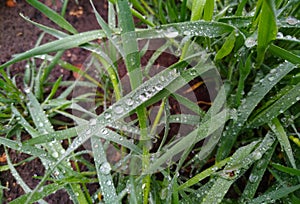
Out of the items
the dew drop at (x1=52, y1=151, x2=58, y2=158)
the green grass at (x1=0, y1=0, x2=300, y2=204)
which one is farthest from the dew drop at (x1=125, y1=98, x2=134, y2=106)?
the dew drop at (x1=52, y1=151, x2=58, y2=158)

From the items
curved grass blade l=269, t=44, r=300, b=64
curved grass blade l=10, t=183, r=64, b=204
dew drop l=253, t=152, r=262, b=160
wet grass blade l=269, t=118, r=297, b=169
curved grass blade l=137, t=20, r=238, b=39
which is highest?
curved grass blade l=137, t=20, r=238, b=39

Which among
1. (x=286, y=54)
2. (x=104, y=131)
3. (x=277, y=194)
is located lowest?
(x=277, y=194)

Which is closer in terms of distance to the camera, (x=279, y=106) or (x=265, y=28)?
(x=265, y=28)

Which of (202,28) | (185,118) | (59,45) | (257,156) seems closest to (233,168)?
(257,156)

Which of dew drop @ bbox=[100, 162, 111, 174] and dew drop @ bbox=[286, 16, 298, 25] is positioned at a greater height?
dew drop @ bbox=[286, 16, 298, 25]

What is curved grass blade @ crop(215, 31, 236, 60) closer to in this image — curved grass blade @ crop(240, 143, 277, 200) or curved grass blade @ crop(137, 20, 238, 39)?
curved grass blade @ crop(137, 20, 238, 39)

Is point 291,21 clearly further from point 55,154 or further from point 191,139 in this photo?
point 55,154

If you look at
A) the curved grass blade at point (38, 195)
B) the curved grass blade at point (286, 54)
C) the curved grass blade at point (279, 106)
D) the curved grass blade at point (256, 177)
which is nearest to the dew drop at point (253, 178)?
the curved grass blade at point (256, 177)
